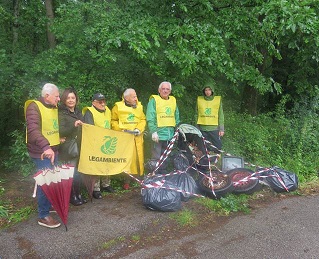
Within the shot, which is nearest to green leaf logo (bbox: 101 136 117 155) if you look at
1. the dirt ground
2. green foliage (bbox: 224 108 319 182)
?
the dirt ground

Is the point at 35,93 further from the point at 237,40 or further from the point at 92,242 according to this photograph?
the point at 237,40

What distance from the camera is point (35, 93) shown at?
6156mm

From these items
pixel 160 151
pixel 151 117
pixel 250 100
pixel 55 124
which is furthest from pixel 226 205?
pixel 250 100

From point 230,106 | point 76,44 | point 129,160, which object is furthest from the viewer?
point 230,106

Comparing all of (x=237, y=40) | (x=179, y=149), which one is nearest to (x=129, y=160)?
(x=179, y=149)

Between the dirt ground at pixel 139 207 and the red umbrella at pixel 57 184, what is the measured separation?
0.80 metres

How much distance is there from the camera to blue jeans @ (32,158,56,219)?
4.22 m

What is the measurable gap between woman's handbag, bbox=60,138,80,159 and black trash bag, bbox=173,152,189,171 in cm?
178

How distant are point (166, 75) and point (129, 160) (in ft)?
7.30

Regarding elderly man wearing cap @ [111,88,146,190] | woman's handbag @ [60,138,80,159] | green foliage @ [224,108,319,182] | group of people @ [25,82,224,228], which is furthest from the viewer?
green foliage @ [224,108,319,182]

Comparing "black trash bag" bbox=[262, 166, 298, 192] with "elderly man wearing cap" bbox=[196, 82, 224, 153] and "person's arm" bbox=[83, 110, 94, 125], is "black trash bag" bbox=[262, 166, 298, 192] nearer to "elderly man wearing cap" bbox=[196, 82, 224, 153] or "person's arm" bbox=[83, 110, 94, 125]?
"elderly man wearing cap" bbox=[196, 82, 224, 153]

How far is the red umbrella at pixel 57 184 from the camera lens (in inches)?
155

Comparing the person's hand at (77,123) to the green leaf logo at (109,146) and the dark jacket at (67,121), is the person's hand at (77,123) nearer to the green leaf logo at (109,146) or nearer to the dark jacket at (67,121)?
the dark jacket at (67,121)

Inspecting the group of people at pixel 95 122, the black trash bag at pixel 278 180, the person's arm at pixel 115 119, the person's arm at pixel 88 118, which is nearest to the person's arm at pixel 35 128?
the group of people at pixel 95 122
